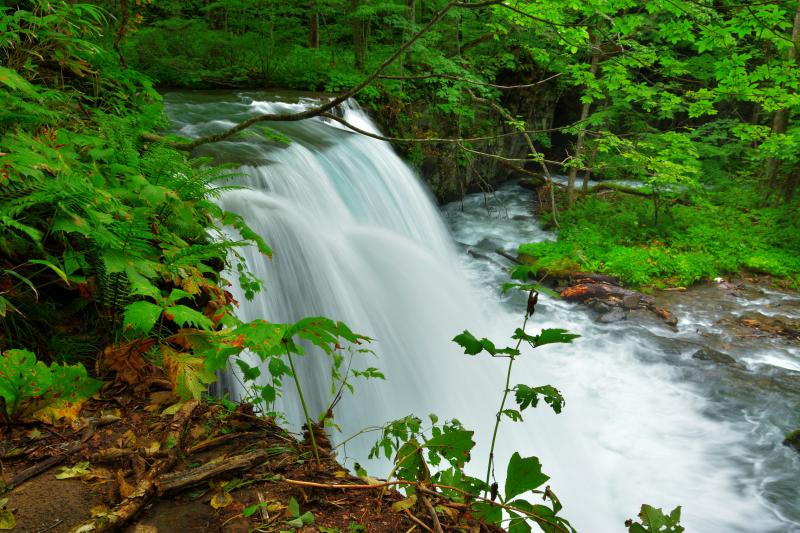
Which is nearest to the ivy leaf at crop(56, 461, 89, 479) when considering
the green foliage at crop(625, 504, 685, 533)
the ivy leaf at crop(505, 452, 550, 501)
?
the ivy leaf at crop(505, 452, 550, 501)

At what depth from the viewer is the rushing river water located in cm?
433

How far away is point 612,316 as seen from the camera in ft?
25.2

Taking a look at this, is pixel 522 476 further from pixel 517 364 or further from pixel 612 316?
A: pixel 612 316

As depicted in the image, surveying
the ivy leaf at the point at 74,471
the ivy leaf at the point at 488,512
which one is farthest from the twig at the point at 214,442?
the ivy leaf at the point at 488,512

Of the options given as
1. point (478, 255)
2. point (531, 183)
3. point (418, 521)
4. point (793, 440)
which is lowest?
point (793, 440)

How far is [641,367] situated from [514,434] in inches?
107

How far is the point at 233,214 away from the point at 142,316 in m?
1.76

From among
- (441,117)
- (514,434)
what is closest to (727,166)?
(441,117)

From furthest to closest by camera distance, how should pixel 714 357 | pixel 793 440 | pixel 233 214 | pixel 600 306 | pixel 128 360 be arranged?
pixel 600 306 → pixel 714 357 → pixel 793 440 → pixel 233 214 → pixel 128 360

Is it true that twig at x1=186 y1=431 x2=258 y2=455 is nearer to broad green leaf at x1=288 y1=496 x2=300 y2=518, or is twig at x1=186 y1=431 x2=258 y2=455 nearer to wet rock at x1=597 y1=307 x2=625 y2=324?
broad green leaf at x1=288 y1=496 x2=300 y2=518

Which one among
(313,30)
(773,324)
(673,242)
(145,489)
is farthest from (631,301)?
(313,30)

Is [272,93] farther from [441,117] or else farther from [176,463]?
[176,463]

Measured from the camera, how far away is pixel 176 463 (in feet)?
5.84

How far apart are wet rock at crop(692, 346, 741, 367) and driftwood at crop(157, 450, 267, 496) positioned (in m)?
6.64
